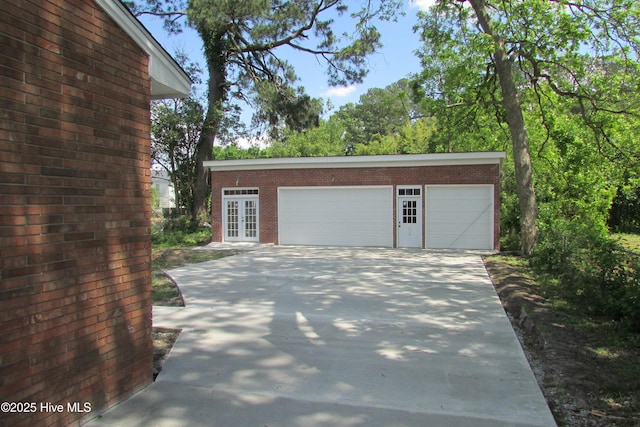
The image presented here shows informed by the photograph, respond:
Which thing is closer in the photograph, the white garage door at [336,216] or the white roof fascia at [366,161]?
the white roof fascia at [366,161]

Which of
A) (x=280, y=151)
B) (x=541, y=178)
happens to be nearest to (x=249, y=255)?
(x=541, y=178)

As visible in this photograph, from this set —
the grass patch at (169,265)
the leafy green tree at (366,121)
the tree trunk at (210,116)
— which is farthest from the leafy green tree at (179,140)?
the leafy green tree at (366,121)

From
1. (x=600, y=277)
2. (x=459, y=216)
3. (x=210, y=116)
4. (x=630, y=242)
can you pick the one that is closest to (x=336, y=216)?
(x=459, y=216)

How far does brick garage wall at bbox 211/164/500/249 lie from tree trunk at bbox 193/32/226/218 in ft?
13.6

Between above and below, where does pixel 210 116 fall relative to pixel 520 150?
above

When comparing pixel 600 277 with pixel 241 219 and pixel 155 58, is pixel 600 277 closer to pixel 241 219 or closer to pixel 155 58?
pixel 155 58

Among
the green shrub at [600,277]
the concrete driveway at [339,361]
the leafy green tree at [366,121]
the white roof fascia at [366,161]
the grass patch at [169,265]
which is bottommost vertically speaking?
the grass patch at [169,265]

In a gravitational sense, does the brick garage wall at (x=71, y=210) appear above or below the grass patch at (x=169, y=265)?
above

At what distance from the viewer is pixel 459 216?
16.8 meters

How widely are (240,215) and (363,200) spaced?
5.59 m

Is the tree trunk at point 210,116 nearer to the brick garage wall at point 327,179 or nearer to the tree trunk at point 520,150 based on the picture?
the brick garage wall at point 327,179

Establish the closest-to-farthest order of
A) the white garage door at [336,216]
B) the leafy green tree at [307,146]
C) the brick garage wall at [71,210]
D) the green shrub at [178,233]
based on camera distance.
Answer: the brick garage wall at [71,210], the white garage door at [336,216], the green shrub at [178,233], the leafy green tree at [307,146]

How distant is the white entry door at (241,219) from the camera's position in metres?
19.4

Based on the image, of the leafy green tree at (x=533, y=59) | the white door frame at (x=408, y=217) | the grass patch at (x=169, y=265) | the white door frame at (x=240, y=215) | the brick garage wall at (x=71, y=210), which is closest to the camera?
the brick garage wall at (x=71, y=210)
